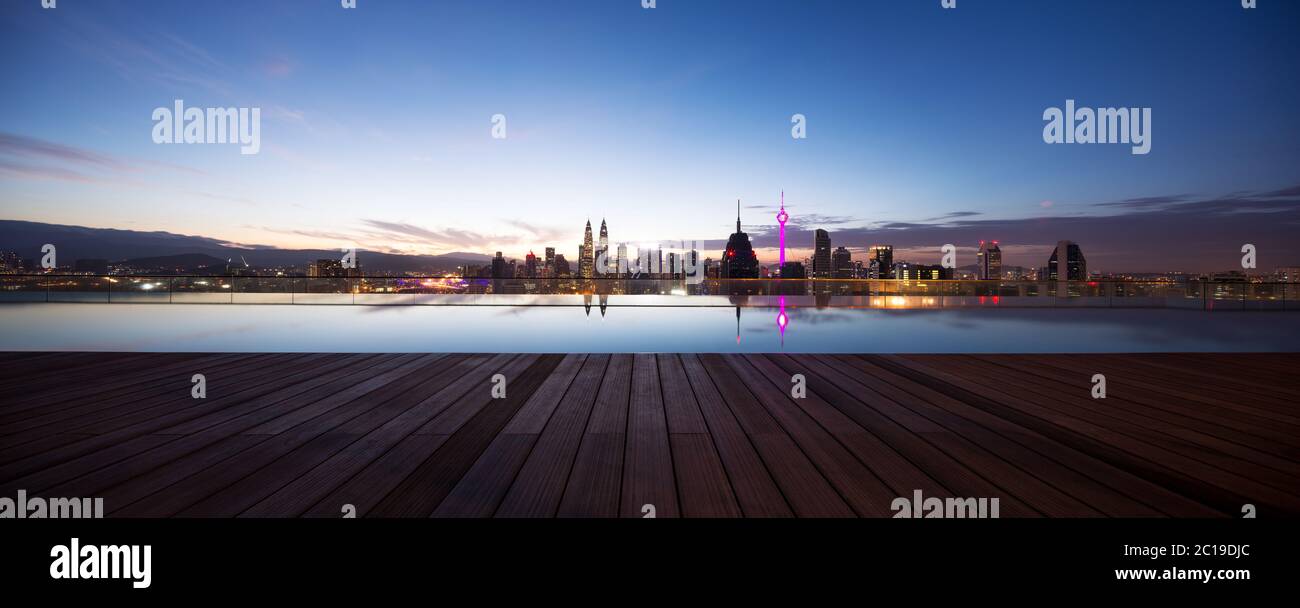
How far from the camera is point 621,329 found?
6.82 m

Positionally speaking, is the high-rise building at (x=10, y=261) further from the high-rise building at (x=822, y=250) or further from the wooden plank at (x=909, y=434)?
the high-rise building at (x=822, y=250)

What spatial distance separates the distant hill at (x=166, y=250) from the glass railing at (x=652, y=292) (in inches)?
58.4

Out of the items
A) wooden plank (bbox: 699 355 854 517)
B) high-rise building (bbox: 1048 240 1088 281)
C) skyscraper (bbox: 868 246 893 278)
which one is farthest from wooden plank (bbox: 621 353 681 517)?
skyscraper (bbox: 868 246 893 278)

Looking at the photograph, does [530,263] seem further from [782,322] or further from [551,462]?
[551,462]

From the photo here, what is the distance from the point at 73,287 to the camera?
35.1 feet

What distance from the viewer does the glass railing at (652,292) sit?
998 cm

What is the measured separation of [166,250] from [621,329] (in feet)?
102

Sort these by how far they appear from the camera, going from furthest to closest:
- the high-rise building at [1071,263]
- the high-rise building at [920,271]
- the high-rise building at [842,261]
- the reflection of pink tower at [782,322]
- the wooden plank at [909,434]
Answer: the high-rise building at [842,261] < the high-rise building at [1071,263] < the high-rise building at [920,271] < the reflection of pink tower at [782,322] < the wooden plank at [909,434]

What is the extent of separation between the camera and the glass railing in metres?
9.98

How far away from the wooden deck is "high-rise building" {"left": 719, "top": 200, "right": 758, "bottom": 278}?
145ft

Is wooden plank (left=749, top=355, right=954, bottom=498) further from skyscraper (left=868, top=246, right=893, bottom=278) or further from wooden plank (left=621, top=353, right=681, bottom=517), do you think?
skyscraper (left=868, top=246, right=893, bottom=278)

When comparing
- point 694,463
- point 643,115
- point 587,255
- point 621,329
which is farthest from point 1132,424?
point 587,255

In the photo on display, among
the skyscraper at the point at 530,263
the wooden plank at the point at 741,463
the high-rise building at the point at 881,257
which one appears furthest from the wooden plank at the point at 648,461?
the skyscraper at the point at 530,263

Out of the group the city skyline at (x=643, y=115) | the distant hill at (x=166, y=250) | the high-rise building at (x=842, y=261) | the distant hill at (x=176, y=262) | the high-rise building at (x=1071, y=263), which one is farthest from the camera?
the high-rise building at (x=842, y=261)
